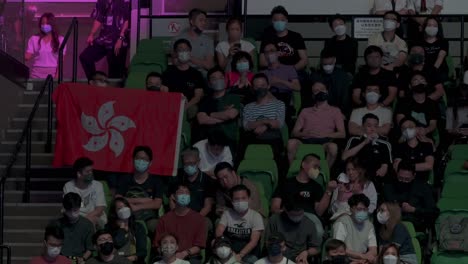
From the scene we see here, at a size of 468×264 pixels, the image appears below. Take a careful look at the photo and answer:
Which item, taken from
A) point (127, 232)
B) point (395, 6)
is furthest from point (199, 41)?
point (127, 232)

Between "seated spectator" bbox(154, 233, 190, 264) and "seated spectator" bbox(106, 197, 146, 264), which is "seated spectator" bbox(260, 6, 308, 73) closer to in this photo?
"seated spectator" bbox(106, 197, 146, 264)

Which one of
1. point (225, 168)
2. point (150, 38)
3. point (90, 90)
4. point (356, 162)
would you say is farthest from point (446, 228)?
point (150, 38)

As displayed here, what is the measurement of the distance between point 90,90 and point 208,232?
9.93 ft

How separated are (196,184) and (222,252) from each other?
5.81 feet

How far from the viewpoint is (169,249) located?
19.2 meters

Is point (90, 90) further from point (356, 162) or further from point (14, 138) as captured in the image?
point (356, 162)

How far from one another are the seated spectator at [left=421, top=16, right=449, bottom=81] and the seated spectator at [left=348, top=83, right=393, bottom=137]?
1392 mm

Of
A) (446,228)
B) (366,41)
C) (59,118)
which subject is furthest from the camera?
(366,41)

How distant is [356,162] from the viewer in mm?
20172

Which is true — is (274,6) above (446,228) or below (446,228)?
above

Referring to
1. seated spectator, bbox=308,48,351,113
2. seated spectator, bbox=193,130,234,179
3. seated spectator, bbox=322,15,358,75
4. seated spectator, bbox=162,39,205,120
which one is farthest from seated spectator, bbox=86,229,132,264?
seated spectator, bbox=322,15,358,75

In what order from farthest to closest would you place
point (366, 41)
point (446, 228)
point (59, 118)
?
point (366, 41), point (59, 118), point (446, 228)

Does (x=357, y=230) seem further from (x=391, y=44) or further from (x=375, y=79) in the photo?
Answer: (x=391, y=44)

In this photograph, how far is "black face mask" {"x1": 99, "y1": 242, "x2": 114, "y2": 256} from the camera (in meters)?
19.1
